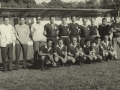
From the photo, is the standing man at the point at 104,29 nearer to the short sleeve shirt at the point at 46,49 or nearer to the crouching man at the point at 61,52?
the crouching man at the point at 61,52

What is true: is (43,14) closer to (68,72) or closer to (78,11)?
(78,11)

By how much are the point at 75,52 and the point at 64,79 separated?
2572mm

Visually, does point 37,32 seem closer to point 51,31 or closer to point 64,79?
point 51,31

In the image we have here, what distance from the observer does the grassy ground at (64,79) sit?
19.0ft

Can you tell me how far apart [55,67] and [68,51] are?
0.84 m

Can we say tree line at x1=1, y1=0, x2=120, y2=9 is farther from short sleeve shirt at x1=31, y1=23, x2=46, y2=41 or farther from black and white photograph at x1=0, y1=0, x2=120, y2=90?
short sleeve shirt at x1=31, y1=23, x2=46, y2=41

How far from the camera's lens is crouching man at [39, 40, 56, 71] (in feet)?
27.1

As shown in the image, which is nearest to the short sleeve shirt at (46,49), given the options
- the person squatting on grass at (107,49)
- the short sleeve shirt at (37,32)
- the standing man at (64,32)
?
the short sleeve shirt at (37,32)

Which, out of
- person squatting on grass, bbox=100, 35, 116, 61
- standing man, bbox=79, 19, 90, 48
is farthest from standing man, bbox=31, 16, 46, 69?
person squatting on grass, bbox=100, 35, 116, 61

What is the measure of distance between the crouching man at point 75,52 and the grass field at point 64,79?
791 millimetres

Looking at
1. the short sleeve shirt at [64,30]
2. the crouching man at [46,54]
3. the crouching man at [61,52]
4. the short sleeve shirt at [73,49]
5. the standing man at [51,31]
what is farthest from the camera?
the short sleeve shirt at [73,49]

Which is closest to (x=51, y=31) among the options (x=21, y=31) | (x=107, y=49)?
(x=21, y=31)

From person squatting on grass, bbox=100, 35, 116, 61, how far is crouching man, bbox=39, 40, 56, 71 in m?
2.19

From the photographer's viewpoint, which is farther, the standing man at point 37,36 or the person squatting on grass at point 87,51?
the person squatting on grass at point 87,51
